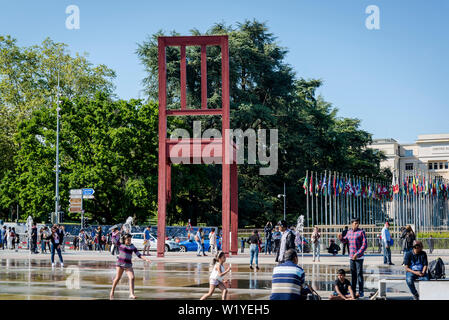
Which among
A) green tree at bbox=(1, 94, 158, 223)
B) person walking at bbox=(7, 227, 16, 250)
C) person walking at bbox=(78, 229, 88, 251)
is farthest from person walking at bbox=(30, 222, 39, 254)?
green tree at bbox=(1, 94, 158, 223)

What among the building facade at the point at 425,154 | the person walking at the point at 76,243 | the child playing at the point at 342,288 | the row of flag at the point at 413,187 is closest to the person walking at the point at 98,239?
the person walking at the point at 76,243

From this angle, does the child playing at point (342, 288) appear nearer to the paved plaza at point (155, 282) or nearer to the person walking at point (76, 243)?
the paved plaza at point (155, 282)

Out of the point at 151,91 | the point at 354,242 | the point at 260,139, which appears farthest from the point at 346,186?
the point at 354,242

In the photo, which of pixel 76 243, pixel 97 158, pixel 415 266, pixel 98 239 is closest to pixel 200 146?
pixel 98 239

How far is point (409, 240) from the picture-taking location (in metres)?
22.1

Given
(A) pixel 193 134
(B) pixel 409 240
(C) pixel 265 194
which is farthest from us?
(C) pixel 265 194

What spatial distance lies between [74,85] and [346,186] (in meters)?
32.9

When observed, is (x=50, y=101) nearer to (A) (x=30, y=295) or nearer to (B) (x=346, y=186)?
(B) (x=346, y=186)

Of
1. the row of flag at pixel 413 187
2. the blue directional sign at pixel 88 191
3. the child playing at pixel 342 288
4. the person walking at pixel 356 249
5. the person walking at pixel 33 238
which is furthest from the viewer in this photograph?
the row of flag at pixel 413 187

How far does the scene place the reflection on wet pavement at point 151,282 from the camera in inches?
600

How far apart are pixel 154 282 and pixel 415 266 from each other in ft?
26.3

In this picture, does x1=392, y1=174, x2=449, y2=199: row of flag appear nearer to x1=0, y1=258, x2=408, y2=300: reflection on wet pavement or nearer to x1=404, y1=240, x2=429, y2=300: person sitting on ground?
x1=0, y1=258, x2=408, y2=300: reflection on wet pavement
